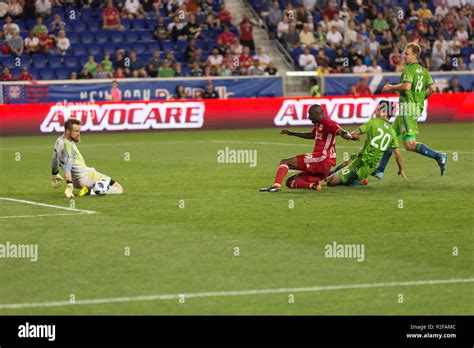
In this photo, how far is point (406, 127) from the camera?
66.6 ft

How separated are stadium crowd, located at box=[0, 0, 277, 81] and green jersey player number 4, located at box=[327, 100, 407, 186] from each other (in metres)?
18.1

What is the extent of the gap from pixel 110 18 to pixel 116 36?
0.65 m

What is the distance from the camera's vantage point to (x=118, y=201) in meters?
18.0

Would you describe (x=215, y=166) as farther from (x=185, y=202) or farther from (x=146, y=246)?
(x=146, y=246)

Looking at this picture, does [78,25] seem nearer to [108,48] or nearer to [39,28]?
[108,48]

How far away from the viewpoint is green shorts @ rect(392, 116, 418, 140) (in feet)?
66.5

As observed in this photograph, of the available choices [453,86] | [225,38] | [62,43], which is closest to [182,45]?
[225,38]

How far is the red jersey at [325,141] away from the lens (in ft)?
61.7

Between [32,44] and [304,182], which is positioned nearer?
[304,182]

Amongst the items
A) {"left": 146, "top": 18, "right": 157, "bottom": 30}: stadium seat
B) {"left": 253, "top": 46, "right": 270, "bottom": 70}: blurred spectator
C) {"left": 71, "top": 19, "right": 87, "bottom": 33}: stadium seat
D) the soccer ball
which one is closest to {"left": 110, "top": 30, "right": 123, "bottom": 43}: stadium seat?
{"left": 71, "top": 19, "right": 87, "bottom": 33}: stadium seat

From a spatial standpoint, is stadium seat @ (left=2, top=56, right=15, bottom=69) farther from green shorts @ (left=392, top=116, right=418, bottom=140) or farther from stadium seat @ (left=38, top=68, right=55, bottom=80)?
green shorts @ (left=392, top=116, right=418, bottom=140)

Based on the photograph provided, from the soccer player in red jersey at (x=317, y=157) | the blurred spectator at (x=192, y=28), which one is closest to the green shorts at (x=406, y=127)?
the soccer player in red jersey at (x=317, y=157)

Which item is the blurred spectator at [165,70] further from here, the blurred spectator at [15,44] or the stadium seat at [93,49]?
the blurred spectator at [15,44]
